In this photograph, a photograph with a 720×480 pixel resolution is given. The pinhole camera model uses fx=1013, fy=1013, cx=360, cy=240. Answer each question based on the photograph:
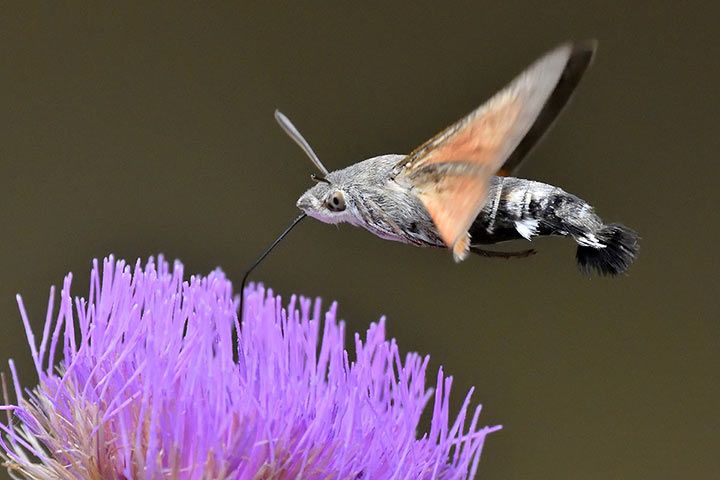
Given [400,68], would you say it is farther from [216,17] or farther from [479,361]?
[479,361]

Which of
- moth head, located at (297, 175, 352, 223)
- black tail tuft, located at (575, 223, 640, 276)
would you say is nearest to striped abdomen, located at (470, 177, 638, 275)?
black tail tuft, located at (575, 223, 640, 276)

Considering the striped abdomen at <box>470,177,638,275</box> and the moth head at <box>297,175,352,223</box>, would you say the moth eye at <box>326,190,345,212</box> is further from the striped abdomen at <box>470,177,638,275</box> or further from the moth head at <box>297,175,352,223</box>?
the striped abdomen at <box>470,177,638,275</box>

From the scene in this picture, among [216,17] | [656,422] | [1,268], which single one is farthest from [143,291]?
[656,422]

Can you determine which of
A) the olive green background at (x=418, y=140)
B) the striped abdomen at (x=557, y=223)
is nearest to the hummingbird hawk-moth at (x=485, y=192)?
the striped abdomen at (x=557, y=223)

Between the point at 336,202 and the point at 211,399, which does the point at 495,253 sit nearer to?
the point at 336,202

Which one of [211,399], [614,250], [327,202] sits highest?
[614,250]

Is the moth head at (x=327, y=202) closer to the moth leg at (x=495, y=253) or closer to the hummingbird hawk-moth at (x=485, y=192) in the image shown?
the hummingbird hawk-moth at (x=485, y=192)

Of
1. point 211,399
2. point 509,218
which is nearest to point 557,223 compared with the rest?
point 509,218
